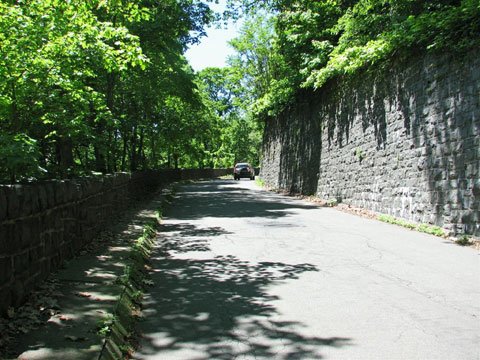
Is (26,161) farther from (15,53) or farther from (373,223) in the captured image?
(373,223)

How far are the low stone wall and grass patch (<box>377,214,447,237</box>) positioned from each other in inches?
273

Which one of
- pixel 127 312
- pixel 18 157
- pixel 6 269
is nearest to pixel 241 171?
Answer: pixel 18 157

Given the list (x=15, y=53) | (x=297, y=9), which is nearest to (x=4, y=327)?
(x=15, y=53)

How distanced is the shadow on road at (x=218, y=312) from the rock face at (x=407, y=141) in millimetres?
4551

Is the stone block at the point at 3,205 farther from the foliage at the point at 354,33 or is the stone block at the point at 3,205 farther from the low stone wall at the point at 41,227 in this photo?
the foliage at the point at 354,33

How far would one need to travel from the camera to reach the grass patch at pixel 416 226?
9.97 metres

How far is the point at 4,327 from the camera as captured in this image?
3.88 meters

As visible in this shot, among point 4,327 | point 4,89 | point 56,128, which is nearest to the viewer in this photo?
point 4,327

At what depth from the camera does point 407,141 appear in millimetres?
12039

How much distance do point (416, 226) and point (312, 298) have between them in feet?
21.1

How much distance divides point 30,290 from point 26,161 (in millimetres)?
2132

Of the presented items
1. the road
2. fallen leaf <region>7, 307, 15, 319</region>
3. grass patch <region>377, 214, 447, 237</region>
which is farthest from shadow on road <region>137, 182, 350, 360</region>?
grass patch <region>377, 214, 447, 237</region>

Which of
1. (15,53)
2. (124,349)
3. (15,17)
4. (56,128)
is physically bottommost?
(124,349)

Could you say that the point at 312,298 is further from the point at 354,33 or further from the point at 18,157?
the point at 354,33
